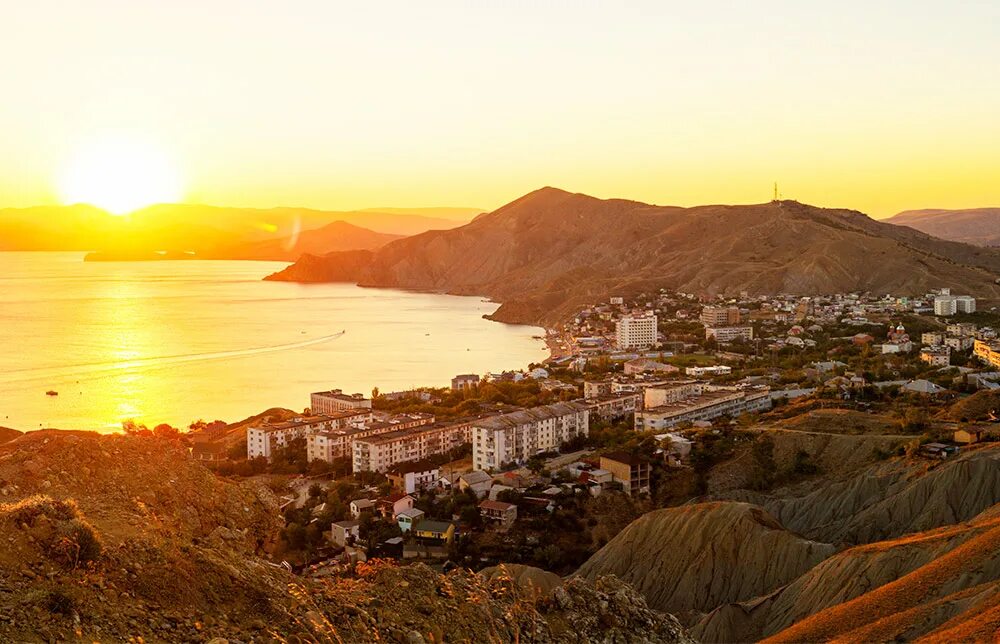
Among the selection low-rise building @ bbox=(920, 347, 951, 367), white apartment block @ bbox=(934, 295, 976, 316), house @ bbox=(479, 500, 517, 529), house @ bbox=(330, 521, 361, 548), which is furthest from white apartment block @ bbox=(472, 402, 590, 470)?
white apartment block @ bbox=(934, 295, 976, 316)

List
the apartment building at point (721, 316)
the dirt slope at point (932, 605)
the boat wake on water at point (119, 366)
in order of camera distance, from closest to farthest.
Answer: the dirt slope at point (932, 605) → the boat wake on water at point (119, 366) → the apartment building at point (721, 316)

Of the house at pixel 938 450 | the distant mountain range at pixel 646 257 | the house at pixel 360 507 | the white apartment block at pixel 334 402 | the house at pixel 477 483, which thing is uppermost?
→ the distant mountain range at pixel 646 257

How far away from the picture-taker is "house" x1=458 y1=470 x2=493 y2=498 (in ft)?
44.1

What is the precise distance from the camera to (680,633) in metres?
4.80

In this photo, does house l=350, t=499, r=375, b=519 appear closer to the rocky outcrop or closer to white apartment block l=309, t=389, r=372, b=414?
the rocky outcrop

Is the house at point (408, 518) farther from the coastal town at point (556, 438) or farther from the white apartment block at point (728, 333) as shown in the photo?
the white apartment block at point (728, 333)

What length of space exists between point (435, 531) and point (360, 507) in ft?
5.03

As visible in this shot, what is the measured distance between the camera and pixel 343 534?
11539 mm

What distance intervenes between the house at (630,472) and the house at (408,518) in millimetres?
3161

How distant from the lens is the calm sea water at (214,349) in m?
22.2

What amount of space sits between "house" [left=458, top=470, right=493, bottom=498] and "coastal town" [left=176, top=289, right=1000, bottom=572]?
0.04 meters

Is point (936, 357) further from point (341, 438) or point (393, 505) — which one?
point (393, 505)

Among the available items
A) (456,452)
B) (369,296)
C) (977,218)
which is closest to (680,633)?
(456,452)

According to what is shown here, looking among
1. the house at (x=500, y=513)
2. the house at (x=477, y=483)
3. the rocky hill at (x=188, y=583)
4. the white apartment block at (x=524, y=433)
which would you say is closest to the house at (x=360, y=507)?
the house at (x=477, y=483)
